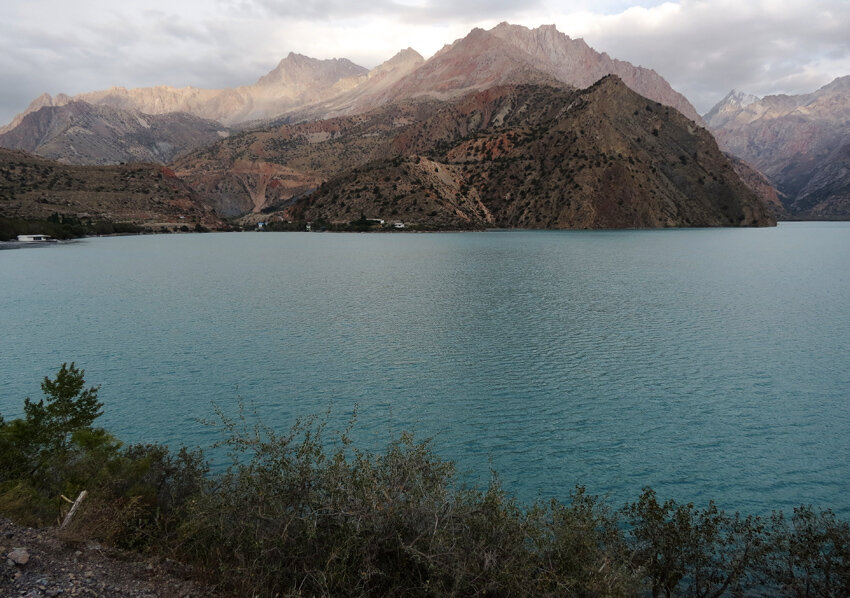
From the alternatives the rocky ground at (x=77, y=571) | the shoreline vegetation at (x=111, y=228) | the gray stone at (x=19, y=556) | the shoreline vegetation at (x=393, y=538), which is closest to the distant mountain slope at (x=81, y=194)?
the shoreline vegetation at (x=111, y=228)

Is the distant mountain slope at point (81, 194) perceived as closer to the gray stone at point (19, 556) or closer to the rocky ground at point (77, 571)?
the rocky ground at point (77, 571)

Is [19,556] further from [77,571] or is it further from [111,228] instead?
[111,228]

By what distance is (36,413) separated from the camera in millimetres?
15805

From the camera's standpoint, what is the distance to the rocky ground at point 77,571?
9023 mm

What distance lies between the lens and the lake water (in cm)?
1934

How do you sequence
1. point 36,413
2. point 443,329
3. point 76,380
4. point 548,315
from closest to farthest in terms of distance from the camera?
point 36,413, point 76,380, point 443,329, point 548,315

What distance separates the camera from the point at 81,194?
17512cm

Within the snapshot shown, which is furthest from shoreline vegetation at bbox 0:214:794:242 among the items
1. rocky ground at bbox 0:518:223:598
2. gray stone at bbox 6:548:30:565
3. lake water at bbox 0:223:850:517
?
gray stone at bbox 6:548:30:565

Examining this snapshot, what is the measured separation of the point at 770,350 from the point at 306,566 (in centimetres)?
3535

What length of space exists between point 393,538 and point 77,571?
6238mm

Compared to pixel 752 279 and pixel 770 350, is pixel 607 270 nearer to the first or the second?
pixel 752 279

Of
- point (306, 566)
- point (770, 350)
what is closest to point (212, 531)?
point (306, 566)

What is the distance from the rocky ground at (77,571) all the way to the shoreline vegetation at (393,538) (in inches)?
14.6

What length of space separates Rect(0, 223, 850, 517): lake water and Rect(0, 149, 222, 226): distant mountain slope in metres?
120
